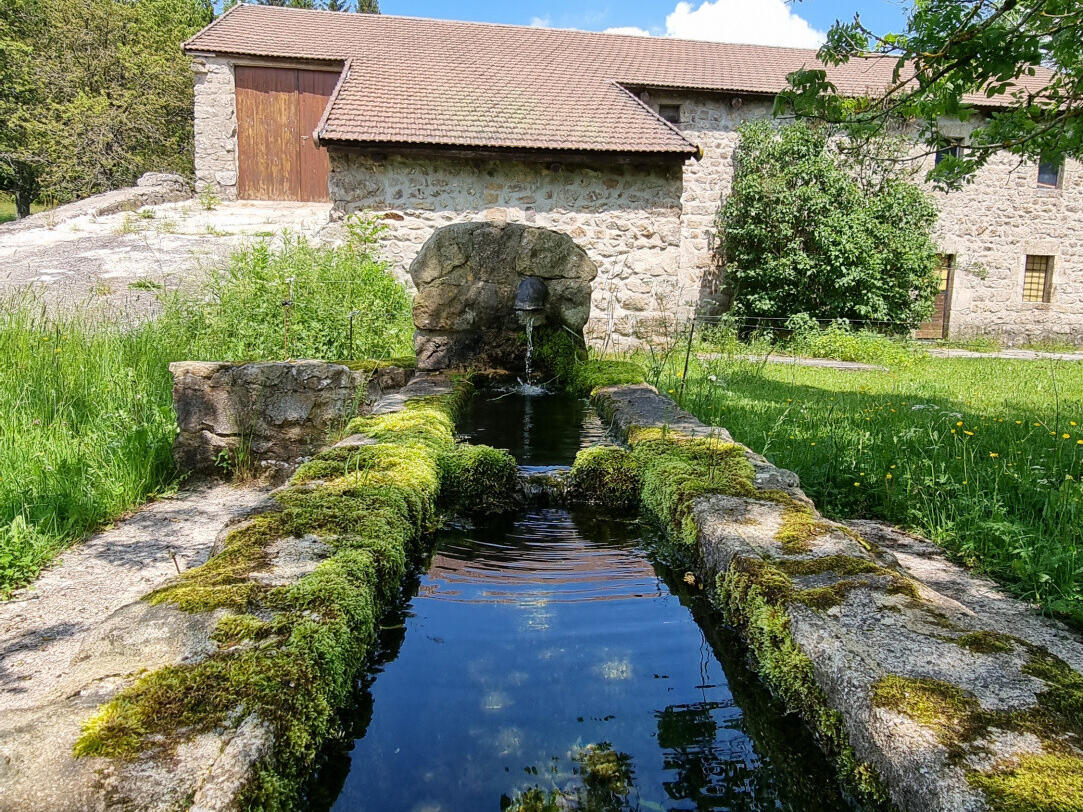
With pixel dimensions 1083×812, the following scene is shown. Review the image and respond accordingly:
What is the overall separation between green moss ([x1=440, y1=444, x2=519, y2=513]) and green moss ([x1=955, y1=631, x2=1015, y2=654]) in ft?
6.66

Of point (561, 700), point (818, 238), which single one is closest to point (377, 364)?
point (561, 700)

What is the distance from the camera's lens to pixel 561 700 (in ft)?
6.66

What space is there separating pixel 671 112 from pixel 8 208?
2262 cm

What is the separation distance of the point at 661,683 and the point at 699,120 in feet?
44.8

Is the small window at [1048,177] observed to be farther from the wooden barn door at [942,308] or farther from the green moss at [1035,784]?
the green moss at [1035,784]

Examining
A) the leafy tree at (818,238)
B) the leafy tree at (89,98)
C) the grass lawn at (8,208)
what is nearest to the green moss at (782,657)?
the leafy tree at (818,238)

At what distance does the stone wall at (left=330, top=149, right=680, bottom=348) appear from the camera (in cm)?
1012

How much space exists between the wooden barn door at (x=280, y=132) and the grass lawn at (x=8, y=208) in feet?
33.0

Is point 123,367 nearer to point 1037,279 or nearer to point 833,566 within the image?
point 833,566

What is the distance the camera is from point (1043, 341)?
16.1 m

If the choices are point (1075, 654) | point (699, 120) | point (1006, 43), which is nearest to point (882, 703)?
point (1075, 654)

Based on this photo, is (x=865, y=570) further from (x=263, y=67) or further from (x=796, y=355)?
(x=263, y=67)

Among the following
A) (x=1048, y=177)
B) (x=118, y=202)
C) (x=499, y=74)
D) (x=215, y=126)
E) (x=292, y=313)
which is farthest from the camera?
(x=1048, y=177)

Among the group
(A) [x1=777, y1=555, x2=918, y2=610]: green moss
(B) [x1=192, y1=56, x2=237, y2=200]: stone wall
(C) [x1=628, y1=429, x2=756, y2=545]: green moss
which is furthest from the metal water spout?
(B) [x1=192, y1=56, x2=237, y2=200]: stone wall
